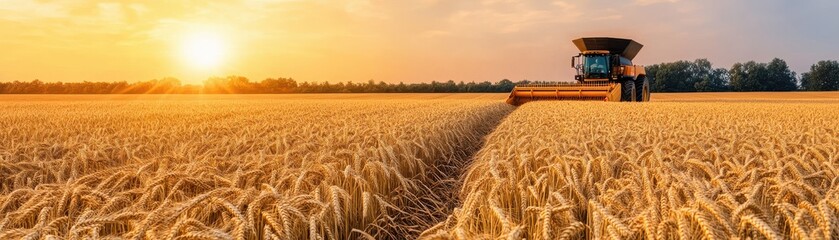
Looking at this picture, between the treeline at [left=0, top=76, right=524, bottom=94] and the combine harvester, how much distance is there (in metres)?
40.2

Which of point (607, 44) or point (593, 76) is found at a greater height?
point (607, 44)

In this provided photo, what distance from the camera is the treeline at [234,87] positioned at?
238 feet

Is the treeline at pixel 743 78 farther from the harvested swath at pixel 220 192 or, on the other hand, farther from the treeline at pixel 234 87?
the harvested swath at pixel 220 192

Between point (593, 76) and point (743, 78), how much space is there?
68.2 meters

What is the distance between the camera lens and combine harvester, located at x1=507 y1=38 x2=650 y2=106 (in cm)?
2627

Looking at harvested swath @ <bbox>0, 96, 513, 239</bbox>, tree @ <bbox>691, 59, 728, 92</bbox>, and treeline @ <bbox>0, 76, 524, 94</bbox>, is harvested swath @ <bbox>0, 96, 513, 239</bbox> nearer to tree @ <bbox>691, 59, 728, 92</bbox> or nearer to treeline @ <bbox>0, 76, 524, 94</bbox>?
treeline @ <bbox>0, 76, 524, 94</bbox>

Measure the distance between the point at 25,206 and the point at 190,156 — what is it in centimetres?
193

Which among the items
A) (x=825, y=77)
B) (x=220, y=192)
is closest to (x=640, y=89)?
(x=220, y=192)

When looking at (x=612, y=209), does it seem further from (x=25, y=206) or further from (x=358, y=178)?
(x=25, y=206)

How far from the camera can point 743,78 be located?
A: 83.7 metres

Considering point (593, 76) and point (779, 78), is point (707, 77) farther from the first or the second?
point (593, 76)

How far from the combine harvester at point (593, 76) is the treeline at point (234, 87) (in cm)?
4020

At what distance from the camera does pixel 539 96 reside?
2794cm

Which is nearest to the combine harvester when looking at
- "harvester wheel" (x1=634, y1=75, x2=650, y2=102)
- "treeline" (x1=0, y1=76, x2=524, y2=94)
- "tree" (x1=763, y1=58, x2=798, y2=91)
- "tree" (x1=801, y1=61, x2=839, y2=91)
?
"harvester wheel" (x1=634, y1=75, x2=650, y2=102)
